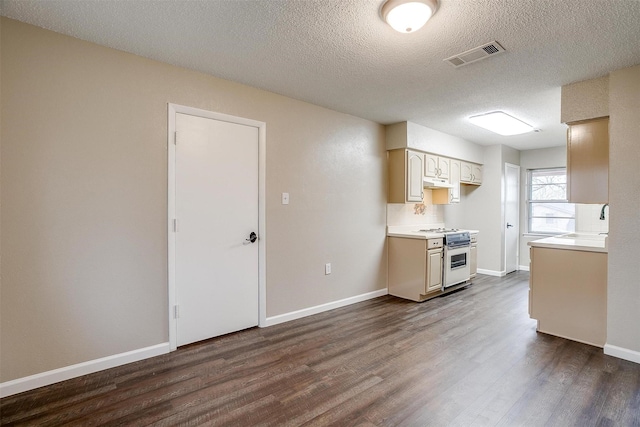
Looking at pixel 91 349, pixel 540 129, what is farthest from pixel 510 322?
pixel 91 349

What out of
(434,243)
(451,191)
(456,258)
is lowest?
(456,258)

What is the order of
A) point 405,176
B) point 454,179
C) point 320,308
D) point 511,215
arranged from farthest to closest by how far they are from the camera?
point 511,215 → point 454,179 → point 405,176 → point 320,308

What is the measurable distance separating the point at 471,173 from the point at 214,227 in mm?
4736

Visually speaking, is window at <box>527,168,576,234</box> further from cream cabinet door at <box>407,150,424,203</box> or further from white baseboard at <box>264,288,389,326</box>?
white baseboard at <box>264,288,389,326</box>

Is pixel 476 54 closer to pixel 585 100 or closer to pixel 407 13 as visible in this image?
pixel 407 13

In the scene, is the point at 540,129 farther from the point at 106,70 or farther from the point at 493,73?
the point at 106,70

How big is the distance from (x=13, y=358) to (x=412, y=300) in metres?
4.01

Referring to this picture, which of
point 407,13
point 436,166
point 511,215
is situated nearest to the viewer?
point 407,13

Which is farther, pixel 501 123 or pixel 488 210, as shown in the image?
pixel 488 210

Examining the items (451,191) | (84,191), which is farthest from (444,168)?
(84,191)

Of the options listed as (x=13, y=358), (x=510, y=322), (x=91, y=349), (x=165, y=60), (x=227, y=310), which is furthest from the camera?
(x=510, y=322)

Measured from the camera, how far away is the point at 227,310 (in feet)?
10.3

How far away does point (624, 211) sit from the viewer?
2.66 metres

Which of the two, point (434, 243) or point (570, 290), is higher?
point (434, 243)
